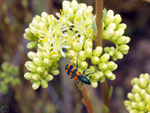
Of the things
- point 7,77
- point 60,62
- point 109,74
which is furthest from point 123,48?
point 60,62

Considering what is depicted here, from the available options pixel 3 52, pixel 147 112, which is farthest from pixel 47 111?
pixel 147 112

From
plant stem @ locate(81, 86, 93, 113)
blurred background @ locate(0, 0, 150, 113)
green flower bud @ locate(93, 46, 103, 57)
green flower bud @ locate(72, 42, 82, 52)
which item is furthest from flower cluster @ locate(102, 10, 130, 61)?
blurred background @ locate(0, 0, 150, 113)

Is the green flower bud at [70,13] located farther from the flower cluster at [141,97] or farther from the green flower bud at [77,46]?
the flower cluster at [141,97]


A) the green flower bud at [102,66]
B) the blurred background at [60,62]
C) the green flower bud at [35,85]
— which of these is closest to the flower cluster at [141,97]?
the green flower bud at [102,66]

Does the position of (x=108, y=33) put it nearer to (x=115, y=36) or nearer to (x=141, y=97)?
(x=115, y=36)

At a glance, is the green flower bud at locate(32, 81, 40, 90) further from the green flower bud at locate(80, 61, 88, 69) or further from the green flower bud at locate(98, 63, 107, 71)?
the green flower bud at locate(98, 63, 107, 71)
